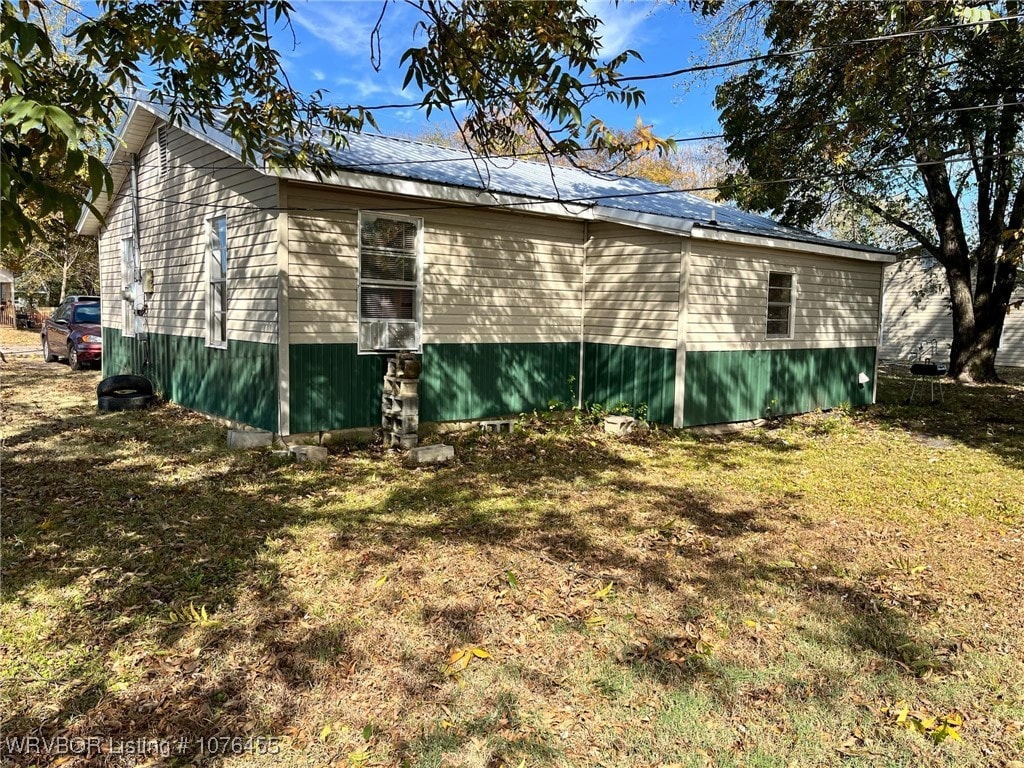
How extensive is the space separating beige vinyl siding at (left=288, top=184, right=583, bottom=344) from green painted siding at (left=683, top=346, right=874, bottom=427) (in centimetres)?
201

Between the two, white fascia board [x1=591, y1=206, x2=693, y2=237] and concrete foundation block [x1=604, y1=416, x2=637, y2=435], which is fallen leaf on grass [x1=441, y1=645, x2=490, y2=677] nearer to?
concrete foundation block [x1=604, y1=416, x2=637, y2=435]

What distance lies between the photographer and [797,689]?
10.6 feet

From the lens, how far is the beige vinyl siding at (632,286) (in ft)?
30.2

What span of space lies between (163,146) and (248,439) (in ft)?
18.4

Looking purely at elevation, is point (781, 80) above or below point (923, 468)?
above

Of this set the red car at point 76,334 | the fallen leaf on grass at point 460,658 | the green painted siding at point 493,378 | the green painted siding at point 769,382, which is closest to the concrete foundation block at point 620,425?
the green painted siding at point 769,382

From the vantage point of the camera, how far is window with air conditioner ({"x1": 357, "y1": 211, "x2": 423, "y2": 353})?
814 cm

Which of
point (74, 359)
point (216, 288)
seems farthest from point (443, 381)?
point (74, 359)

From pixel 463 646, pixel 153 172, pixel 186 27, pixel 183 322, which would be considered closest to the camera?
pixel 463 646

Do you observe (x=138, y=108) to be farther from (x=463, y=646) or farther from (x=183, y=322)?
(x=463, y=646)

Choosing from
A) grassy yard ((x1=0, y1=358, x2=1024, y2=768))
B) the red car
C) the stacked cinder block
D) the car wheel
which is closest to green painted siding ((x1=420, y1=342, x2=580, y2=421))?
the stacked cinder block

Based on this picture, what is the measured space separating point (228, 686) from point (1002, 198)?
742 inches

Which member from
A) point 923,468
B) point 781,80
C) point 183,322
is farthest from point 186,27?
→ point 781,80

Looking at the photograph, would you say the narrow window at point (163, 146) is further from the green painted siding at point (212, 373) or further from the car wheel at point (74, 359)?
the car wheel at point (74, 359)
